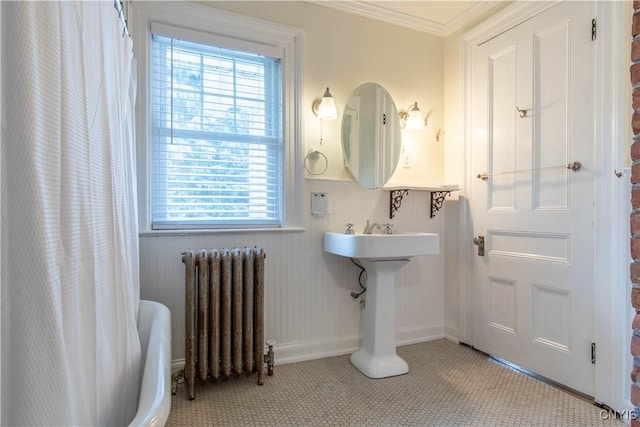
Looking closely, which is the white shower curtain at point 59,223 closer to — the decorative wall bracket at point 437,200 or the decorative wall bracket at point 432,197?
the decorative wall bracket at point 432,197

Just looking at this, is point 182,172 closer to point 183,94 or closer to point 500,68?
point 183,94

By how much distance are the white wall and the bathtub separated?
586mm

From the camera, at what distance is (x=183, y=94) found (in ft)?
6.86

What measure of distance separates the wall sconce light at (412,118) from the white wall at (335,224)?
0.08m

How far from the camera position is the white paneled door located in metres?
1.84

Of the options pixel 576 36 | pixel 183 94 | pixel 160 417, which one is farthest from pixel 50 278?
pixel 576 36

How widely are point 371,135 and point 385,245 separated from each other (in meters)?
0.97

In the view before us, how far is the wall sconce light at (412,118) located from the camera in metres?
2.60

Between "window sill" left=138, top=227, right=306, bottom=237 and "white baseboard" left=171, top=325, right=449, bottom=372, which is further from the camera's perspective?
"white baseboard" left=171, top=325, right=449, bottom=372

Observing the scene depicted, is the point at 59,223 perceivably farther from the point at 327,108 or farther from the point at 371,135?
the point at 371,135

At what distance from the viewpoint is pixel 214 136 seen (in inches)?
84.8

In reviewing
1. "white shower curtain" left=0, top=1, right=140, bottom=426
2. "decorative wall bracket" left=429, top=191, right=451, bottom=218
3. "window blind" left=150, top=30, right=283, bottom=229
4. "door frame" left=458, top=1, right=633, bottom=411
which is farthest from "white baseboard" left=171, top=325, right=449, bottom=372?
"white shower curtain" left=0, top=1, right=140, bottom=426

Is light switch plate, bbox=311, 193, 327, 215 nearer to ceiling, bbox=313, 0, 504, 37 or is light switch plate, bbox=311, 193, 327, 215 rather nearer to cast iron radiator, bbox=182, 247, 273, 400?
cast iron radiator, bbox=182, 247, 273, 400

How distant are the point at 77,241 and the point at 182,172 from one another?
1.44 metres
